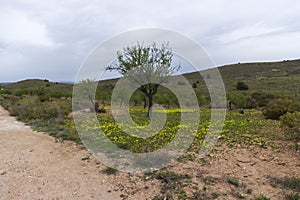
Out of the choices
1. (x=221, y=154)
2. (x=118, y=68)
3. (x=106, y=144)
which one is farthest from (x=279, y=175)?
(x=118, y=68)

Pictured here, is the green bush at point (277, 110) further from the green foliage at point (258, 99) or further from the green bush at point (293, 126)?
the green foliage at point (258, 99)

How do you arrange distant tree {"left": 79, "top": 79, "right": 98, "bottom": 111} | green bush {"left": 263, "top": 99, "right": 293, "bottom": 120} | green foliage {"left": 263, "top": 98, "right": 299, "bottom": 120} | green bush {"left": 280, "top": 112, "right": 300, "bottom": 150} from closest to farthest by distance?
green bush {"left": 280, "top": 112, "right": 300, "bottom": 150}
green foliage {"left": 263, "top": 98, "right": 299, "bottom": 120}
green bush {"left": 263, "top": 99, "right": 293, "bottom": 120}
distant tree {"left": 79, "top": 79, "right": 98, "bottom": 111}

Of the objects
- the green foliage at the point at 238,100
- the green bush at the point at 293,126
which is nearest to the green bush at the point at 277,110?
the green bush at the point at 293,126

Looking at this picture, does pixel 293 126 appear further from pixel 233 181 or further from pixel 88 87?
pixel 88 87

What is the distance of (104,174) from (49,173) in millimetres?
1422

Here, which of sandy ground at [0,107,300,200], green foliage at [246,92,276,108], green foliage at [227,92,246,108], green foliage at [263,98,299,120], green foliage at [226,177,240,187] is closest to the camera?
sandy ground at [0,107,300,200]

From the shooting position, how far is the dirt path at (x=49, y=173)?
16.5ft

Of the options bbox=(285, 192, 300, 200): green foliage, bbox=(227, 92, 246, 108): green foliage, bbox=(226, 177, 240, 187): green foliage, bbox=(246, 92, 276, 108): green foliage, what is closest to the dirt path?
bbox=(226, 177, 240, 187): green foliage

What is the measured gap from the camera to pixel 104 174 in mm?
5820

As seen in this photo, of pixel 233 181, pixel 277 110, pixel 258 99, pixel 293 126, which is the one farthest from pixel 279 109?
pixel 233 181

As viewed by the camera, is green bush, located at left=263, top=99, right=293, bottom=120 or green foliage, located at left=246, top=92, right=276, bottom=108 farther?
green foliage, located at left=246, top=92, right=276, bottom=108

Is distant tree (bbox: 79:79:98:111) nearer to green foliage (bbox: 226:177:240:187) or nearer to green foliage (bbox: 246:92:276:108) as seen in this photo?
green foliage (bbox: 246:92:276:108)

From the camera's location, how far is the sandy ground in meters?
4.96

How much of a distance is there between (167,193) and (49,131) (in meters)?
7.17
